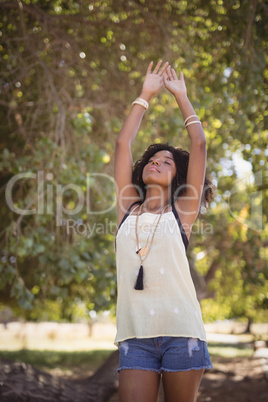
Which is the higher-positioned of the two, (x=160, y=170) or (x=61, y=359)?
(x=160, y=170)

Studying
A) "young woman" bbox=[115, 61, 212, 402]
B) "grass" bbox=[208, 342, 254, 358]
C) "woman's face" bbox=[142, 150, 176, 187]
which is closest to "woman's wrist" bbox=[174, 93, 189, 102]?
"young woman" bbox=[115, 61, 212, 402]

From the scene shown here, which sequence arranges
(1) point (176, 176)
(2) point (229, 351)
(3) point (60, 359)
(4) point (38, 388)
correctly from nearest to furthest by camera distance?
1. (1) point (176, 176)
2. (4) point (38, 388)
3. (3) point (60, 359)
4. (2) point (229, 351)

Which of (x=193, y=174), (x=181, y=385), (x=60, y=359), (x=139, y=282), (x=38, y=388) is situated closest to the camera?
(x=181, y=385)

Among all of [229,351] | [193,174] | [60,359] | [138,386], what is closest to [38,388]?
[138,386]

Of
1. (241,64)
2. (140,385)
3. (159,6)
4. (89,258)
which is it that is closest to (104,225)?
(89,258)

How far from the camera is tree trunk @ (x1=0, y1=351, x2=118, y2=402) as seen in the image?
5.36 metres

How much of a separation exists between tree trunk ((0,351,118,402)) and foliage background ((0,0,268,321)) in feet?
3.33

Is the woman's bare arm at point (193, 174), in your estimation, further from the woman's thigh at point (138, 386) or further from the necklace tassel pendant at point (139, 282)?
the woman's thigh at point (138, 386)

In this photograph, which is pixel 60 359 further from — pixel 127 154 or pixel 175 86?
pixel 175 86

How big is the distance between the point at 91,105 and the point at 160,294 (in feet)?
12.9

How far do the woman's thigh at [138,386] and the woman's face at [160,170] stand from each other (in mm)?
1047

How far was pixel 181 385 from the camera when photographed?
2.24 metres

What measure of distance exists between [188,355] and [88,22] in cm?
484

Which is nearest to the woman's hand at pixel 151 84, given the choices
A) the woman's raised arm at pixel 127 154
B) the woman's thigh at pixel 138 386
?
the woman's raised arm at pixel 127 154
